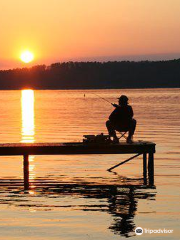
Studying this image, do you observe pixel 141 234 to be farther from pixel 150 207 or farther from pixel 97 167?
pixel 97 167

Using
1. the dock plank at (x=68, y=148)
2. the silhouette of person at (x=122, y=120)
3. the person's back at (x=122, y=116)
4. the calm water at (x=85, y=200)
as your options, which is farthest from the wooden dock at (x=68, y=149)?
the calm water at (x=85, y=200)

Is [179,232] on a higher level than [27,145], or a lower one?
lower

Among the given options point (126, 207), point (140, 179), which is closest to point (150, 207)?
point (126, 207)

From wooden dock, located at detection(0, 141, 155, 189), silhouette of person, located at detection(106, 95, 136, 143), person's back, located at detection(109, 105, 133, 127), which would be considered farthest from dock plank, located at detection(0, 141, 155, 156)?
person's back, located at detection(109, 105, 133, 127)

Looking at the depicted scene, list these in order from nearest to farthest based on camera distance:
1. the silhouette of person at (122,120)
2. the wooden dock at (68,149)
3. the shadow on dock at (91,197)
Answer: the shadow on dock at (91,197), the wooden dock at (68,149), the silhouette of person at (122,120)

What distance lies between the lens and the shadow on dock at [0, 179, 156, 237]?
642 inches

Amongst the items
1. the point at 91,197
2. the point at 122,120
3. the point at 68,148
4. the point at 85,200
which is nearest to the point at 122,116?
the point at 122,120

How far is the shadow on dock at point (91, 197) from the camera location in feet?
53.5

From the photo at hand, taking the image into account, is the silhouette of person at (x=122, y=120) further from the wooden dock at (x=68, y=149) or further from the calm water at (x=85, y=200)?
the calm water at (x=85, y=200)

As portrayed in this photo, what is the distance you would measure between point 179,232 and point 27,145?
25.4 feet

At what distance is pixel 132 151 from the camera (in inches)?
842

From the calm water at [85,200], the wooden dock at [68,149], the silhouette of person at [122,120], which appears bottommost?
the calm water at [85,200]

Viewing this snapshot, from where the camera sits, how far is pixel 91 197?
1889cm

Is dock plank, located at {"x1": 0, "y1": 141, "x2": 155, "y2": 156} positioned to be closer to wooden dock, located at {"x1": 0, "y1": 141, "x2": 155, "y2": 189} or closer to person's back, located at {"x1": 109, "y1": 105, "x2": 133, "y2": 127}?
wooden dock, located at {"x1": 0, "y1": 141, "x2": 155, "y2": 189}
